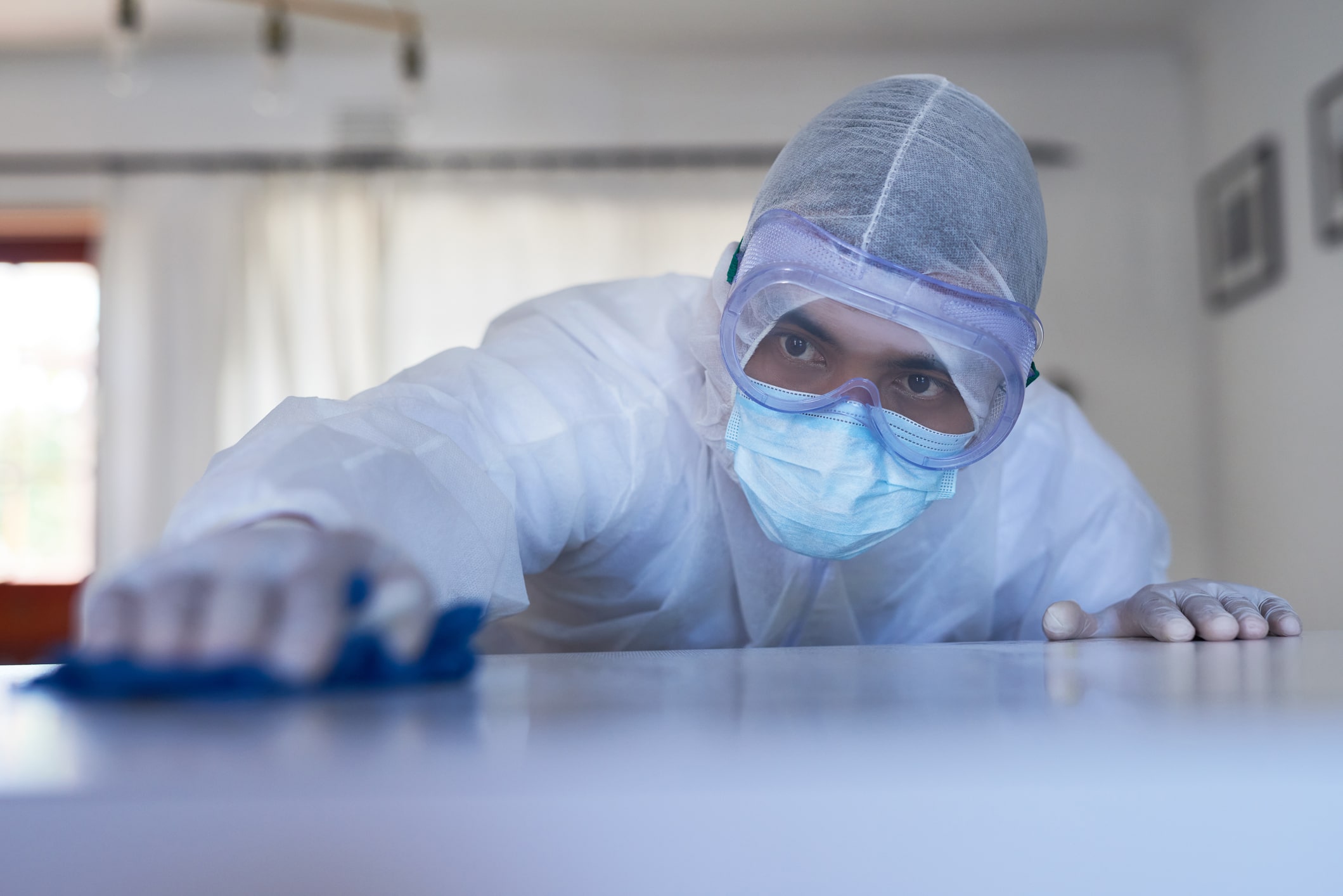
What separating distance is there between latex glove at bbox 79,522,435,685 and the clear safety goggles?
2.35 ft

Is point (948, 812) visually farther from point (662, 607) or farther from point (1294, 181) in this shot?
point (1294, 181)

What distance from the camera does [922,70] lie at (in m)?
4.53

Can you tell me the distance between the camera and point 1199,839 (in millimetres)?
215

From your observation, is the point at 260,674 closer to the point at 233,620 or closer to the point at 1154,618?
the point at 233,620

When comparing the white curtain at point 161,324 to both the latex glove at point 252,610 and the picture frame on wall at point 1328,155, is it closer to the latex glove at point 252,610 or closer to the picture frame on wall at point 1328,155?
the picture frame on wall at point 1328,155

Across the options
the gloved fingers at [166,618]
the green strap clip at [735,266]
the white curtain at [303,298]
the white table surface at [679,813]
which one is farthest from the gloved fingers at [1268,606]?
the white curtain at [303,298]

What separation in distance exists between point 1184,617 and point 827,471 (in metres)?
0.36

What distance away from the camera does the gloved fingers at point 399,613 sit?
37 cm

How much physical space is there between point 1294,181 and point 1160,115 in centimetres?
111

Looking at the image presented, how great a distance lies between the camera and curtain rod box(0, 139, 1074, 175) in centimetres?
452

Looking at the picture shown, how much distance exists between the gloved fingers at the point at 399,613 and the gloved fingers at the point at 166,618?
0.06 metres

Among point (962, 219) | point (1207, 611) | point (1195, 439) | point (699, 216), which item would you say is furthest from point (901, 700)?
point (1195, 439)

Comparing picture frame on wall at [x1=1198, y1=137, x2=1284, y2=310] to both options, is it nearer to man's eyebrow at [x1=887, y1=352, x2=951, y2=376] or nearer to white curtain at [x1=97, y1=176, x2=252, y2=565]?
man's eyebrow at [x1=887, y1=352, x2=951, y2=376]

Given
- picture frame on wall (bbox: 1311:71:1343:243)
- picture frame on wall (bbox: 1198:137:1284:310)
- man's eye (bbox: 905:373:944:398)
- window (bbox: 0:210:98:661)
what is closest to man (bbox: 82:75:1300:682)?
man's eye (bbox: 905:373:944:398)
